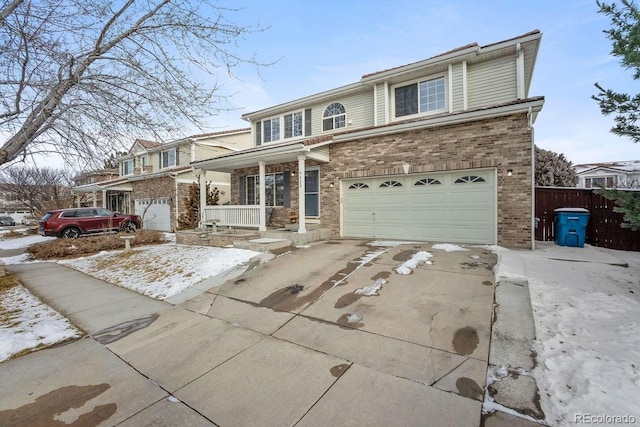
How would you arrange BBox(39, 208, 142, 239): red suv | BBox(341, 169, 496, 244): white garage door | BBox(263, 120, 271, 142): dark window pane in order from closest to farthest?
1. BBox(341, 169, 496, 244): white garage door
2. BBox(39, 208, 142, 239): red suv
3. BBox(263, 120, 271, 142): dark window pane

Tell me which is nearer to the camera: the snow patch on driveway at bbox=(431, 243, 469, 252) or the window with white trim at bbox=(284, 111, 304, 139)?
the snow patch on driveway at bbox=(431, 243, 469, 252)

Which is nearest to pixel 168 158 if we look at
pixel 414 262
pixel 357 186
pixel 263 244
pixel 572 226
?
pixel 263 244

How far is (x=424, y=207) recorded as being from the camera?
882 centimetres

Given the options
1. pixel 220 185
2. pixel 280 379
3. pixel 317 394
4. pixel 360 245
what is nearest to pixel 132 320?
pixel 280 379

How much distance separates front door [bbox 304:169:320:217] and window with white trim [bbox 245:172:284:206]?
145 centimetres

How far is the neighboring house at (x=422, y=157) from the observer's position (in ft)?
25.1

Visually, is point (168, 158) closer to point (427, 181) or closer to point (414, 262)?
point (427, 181)

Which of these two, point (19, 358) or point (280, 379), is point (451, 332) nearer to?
point (280, 379)

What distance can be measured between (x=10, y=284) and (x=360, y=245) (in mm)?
8952

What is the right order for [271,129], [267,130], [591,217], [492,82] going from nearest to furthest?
[591,217] → [492,82] → [271,129] → [267,130]

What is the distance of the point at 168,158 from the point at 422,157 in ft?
61.7

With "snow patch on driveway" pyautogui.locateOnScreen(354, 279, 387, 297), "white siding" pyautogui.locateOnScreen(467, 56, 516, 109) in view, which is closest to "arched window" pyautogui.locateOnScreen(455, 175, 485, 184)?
"white siding" pyautogui.locateOnScreen(467, 56, 516, 109)

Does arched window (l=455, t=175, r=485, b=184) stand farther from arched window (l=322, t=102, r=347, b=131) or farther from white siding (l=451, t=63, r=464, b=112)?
arched window (l=322, t=102, r=347, b=131)

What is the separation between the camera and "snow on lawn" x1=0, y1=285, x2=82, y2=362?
3.76 meters
